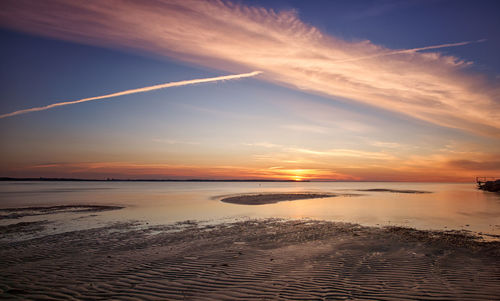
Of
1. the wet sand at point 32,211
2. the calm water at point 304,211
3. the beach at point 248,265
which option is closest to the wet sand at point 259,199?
the calm water at point 304,211

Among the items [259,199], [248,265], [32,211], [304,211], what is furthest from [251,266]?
[259,199]

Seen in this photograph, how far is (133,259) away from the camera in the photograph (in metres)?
10.4

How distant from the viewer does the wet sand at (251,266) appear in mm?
7301

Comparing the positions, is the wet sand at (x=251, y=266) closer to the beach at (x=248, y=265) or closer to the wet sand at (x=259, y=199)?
the beach at (x=248, y=265)

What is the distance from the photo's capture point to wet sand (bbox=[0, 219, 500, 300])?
730 centimetres

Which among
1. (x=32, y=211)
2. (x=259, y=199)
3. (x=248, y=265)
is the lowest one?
(x=259, y=199)

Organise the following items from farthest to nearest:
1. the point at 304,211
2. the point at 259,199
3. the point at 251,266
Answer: the point at 259,199, the point at 304,211, the point at 251,266

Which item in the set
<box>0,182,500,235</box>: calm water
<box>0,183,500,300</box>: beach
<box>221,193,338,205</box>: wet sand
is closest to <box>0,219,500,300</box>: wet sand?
<box>0,183,500,300</box>: beach

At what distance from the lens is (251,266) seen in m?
9.48

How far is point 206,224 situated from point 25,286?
12198 mm

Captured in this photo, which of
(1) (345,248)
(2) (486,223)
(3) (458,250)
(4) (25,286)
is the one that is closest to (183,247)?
(4) (25,286)

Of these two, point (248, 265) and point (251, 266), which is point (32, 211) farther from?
point (251, 266)

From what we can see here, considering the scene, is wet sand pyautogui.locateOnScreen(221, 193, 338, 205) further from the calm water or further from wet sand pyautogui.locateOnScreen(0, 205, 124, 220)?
wet sand pyautogui.locateOnScreen(0, 205, 124, 220)

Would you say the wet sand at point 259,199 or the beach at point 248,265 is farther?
the wet sand at point 259,199
